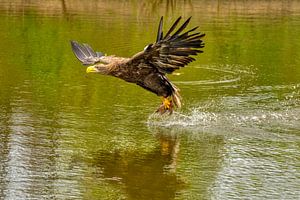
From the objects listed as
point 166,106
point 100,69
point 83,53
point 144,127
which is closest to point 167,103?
point 166,106

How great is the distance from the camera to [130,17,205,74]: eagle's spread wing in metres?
7.87

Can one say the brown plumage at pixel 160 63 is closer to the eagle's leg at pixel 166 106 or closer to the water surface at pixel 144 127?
the eagle's leg at pixel 166 106

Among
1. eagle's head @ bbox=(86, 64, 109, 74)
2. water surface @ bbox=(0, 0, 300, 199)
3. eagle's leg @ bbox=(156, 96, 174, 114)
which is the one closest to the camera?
water surface @ bbox=(0, 0, 300, 199)

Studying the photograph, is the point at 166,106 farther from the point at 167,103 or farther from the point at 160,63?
the point at 160,63

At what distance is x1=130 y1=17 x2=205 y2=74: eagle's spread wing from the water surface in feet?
2.76

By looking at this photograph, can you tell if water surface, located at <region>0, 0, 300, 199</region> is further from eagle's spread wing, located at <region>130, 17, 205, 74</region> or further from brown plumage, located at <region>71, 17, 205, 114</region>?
eagle's spread wing, located at <region>130, 17, 205, 74</region>

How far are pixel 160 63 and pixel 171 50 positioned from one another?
0.95ft

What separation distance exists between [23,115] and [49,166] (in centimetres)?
213

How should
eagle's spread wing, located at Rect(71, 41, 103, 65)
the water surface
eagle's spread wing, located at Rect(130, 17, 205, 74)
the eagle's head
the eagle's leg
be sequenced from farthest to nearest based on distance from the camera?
eagle's spread wing, located at Rect(71, 41, 103, 65) → the eagle's leg → the eagle's head → eagle's spread wing, located at Rect(130, 17, 205, 74) → the water surface

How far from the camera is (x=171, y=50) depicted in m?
8.00

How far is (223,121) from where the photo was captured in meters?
8.98

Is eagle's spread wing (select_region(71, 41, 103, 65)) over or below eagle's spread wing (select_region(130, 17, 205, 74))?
below

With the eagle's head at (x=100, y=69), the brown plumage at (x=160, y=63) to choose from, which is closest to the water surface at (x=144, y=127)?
the brown plumage at (x=160, y=63)

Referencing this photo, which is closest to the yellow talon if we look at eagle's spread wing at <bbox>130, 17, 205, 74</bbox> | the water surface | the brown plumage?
the brown plumage
